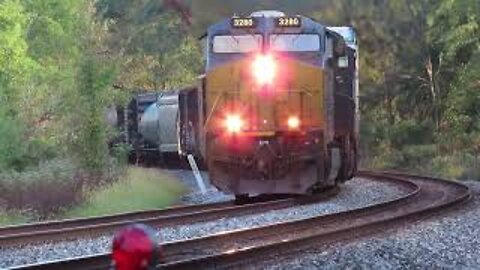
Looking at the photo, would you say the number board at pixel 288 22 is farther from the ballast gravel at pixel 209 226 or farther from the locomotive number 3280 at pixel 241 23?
the ballast gravel at pixel 209 226

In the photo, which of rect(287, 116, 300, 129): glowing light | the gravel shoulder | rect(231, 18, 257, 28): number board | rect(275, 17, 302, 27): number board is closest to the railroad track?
the gravel shoulder

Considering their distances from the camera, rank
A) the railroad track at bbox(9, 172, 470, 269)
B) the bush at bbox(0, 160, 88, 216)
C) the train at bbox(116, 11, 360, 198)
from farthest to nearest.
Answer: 1. the bush at bbox(0, 160, 88, 216)
2. the train at bbox(116, 11, 360, 198)
3. the railroad track at bbox(9, 172, 470, 269)

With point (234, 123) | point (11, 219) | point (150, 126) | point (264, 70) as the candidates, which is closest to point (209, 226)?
point (234, 123)

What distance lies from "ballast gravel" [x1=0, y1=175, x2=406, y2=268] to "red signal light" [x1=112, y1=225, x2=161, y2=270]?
670 cm

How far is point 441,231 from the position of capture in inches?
486

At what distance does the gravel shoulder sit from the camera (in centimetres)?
917

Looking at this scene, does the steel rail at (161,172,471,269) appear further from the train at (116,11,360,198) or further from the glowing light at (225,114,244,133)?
the glowing light at (225,114,244,133)

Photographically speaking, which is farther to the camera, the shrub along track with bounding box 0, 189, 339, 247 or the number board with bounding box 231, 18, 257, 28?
the number board with bounding box 231, 18, 257, 28

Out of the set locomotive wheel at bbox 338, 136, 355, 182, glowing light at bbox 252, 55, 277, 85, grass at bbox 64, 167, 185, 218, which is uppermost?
glowing light at bbox 252, 55, 277, 85

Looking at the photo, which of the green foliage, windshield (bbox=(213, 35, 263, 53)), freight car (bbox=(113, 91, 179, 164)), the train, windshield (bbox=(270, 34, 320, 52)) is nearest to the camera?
the train

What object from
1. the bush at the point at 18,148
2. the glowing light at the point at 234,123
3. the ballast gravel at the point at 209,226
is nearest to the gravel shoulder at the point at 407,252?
the ballast gravel at the point at 209,226

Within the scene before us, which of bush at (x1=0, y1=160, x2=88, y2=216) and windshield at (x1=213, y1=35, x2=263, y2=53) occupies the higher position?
windshield at (x1=213, y1=35, x2=263, y2=53)

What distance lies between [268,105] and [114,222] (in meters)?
4.14

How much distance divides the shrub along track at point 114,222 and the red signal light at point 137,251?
6.79m
